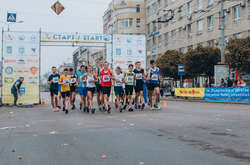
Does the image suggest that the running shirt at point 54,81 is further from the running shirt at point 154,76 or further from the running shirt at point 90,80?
the running shirt at point 154,76

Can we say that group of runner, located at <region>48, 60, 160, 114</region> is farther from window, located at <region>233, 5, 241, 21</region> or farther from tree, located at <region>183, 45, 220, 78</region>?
window, located at <region>233, 5, 241, 21</region>

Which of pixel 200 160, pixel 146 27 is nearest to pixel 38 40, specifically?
pixel 200 160

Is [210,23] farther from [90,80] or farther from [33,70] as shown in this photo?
[90,80]

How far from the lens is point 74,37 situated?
2166 cm

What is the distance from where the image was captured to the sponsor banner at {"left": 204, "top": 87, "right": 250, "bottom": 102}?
69.2ft

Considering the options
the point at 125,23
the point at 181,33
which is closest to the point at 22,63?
the point at 181,33

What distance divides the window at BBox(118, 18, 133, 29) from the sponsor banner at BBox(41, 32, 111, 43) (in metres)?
43.0

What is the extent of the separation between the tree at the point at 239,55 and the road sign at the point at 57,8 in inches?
568

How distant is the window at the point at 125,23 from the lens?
6425 cm

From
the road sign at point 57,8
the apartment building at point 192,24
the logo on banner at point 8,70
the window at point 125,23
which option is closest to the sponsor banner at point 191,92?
the apartment building at point 192,24

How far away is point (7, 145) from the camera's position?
643 centimetres

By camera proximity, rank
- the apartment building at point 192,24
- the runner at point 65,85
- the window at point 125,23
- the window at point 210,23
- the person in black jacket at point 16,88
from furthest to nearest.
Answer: the window at point 125,23, the window at point 210,23, the apartment building at point 192,24, the person in black jacket at point 16,88, the runner at point 65,85

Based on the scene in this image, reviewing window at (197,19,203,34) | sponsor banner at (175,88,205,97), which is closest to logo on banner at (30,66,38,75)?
sponsor banner at (175,88,205,97)

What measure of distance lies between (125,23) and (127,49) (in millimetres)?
43601
